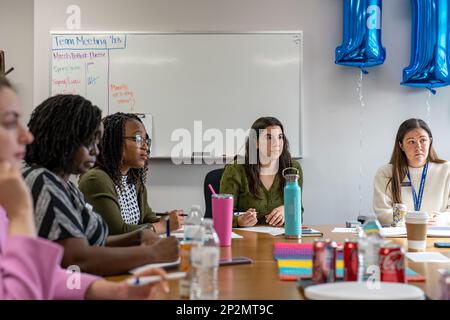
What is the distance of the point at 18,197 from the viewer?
917mm

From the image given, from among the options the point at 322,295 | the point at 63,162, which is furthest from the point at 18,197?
the point at 322,295

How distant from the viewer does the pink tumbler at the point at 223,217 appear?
1728 mm

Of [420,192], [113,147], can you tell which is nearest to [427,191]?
[420,192]

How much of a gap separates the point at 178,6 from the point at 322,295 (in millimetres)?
2938

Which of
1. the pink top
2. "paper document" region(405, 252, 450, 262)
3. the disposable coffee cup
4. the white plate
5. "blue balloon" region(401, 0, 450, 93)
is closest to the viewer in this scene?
the pink top

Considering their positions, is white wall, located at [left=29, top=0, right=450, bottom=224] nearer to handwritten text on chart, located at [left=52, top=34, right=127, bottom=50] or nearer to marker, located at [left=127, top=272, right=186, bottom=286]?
handwritten text on chart, located at [left=52, top=34, right=127, bottom=50]

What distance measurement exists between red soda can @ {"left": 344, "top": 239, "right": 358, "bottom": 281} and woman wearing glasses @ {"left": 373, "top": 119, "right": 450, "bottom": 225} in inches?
57.8

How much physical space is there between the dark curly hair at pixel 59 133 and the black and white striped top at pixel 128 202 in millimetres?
758

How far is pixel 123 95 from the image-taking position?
3496mm

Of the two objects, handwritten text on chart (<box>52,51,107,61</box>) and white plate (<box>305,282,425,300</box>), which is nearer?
white plate (<box>305,282,425,300</box>)

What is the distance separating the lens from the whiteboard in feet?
11.4

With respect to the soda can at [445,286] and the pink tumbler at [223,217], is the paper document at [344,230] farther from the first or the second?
the soda can at [445,286]

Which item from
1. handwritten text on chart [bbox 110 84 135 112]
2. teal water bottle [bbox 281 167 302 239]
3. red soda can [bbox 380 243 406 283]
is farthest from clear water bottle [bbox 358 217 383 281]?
handwritten text on chart [bbox 110 84 135 112]

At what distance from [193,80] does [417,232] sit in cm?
219
